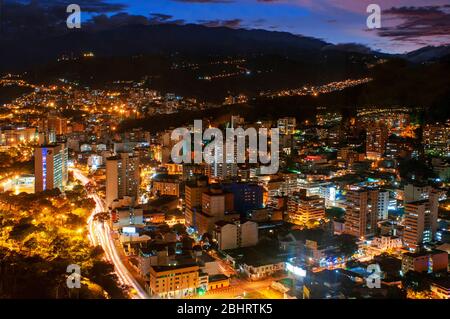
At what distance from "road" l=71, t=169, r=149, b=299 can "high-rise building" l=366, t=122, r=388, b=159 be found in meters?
5.63

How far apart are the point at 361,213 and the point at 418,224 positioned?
686 mm

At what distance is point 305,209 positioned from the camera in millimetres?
6609

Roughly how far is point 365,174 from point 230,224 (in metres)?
3.91

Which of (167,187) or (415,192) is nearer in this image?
(415,192)

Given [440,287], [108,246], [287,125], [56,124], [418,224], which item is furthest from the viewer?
[56,124]

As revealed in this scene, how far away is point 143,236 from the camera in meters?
5.59

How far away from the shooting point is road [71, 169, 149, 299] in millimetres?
4254

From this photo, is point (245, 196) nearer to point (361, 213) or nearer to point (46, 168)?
point (361, 213)

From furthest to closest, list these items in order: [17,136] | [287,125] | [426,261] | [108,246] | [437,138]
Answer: [287,125]
[17,136]
[437,138]
[108,246]
[426,261]

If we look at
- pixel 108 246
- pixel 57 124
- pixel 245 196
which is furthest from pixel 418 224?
pixel 57 124

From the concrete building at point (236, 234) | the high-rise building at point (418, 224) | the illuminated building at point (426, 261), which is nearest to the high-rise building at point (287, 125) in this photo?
the high-rise building at point (418, 224)

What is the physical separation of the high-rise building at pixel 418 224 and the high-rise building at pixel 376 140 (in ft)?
14.4

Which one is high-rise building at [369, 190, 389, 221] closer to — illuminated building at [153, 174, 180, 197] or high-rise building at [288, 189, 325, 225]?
Answer: high-rise building at [288, 189, 325, 225]
